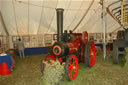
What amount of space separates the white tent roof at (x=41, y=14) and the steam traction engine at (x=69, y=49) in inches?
74.8

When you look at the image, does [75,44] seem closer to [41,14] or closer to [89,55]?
[89,55]

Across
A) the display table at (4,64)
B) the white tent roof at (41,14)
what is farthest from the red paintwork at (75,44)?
the display table at (4,64)

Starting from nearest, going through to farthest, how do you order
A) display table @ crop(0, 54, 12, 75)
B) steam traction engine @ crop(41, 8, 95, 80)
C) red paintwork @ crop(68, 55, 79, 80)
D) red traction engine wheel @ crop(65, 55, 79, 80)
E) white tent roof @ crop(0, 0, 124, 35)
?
red traction engine wheel @ crop(65, 55, 79, 80)
red paintwork @ crop(68, 55, 79, 80)
steam traction engine @ crop(41, 8, 95, 80)
display table @ crop(0, 54, 12, 75)
white tent roof @ crop(0, 0, 124, 35)

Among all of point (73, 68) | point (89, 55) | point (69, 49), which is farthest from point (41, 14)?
point (73, 68)

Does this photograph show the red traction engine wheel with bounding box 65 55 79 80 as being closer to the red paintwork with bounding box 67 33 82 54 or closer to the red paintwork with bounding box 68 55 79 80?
the red paintwork with bounding box 68 55 79 80

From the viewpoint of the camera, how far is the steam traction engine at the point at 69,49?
9.55ft

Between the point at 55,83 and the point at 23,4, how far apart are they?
3.72 meters

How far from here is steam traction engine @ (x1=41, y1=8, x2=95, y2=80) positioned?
9.55ft

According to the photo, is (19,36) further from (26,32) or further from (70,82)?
(70,82)

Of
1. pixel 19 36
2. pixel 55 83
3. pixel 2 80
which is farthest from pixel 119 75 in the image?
pixel 19 36

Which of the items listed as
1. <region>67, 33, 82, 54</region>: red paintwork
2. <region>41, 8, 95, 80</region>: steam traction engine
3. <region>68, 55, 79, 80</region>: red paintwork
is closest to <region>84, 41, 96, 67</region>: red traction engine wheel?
<region>41, 8, 95, 80</region>: steam traction engine

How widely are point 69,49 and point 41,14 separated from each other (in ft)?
9.28

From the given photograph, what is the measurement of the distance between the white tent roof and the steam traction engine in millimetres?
1900

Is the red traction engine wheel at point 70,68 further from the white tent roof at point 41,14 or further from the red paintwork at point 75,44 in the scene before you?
the white tent roof at point 41,14
